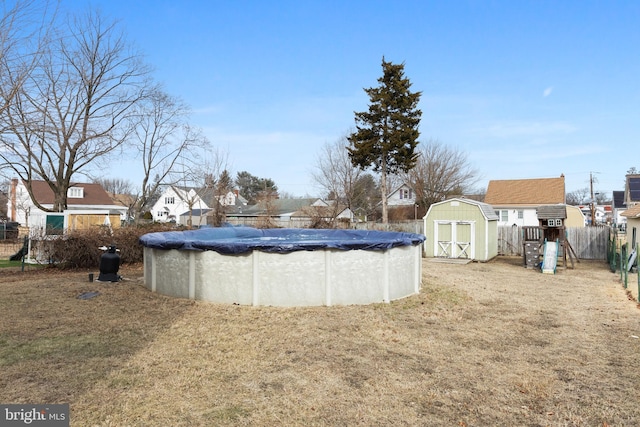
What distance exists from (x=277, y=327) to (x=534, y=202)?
119 ft

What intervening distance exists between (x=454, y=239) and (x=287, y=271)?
564 inches

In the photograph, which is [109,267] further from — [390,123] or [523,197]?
[523,197]

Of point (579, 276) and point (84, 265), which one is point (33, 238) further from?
point (579, 276)

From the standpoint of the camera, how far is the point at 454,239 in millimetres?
20734

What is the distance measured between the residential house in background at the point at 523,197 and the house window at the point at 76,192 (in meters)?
41.1

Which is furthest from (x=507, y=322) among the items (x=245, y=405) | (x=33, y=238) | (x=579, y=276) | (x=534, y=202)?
(x=534, y=202)

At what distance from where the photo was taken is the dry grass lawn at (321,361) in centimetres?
413

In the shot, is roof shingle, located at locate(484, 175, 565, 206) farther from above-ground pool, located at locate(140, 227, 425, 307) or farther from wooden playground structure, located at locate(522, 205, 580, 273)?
above-ground pool, located at locate(140, 227, 425, 307)

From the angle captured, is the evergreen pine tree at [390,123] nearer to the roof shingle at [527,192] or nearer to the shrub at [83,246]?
the roof shingle at [527,192]

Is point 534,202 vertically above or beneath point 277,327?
above

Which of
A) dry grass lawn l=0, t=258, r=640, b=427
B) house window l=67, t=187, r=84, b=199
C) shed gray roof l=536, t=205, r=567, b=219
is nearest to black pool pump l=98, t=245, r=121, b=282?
dry grass lawn l=0, t=258, r=640, b=427

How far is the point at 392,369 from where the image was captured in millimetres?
5316

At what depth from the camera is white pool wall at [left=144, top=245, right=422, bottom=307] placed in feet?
27.5

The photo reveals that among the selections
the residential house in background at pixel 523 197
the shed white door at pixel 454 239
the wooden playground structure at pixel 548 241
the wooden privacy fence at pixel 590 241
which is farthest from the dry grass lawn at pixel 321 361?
the residential house in background at pixel 523 197
